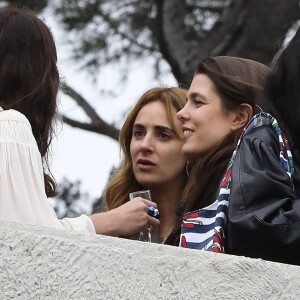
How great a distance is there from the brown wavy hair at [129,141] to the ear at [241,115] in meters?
0.43

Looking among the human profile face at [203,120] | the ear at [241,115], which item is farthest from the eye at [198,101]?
the ear at [241,115]

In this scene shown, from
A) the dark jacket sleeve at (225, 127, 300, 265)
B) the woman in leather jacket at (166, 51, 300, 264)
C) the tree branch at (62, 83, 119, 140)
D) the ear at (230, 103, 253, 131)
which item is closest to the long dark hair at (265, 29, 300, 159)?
the woman in leather jacket at (166, 51, 300, 264)

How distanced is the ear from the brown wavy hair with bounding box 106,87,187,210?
432mm

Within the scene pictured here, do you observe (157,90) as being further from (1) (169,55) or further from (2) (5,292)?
(1) (169,55)

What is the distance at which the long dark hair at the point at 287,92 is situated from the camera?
2.42 m

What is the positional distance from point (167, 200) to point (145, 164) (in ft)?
0.47

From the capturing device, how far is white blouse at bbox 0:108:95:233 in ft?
7.92

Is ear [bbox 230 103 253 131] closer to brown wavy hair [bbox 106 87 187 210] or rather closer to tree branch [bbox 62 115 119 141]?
brown wavy hair [bbox 106 87 187 210]

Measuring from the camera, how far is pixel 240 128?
3.07 m

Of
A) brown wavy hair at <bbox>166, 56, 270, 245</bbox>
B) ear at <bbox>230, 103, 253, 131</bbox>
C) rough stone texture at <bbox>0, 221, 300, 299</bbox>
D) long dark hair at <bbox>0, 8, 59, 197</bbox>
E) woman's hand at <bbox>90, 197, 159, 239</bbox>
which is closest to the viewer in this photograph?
rough stone texture at <bbox>0, 221, 300, 299</bbox>

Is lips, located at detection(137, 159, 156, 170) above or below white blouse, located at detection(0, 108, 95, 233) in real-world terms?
below

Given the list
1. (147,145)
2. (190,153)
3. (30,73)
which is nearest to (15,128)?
→ (30,73)

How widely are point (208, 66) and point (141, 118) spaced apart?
1.64 feet

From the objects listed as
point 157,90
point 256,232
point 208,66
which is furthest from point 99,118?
point 256,232
